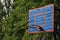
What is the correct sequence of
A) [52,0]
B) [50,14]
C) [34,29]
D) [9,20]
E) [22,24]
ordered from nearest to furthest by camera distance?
[50,14], [34,29], [52,0], [22,24], [9,20]

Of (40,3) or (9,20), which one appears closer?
(40,3)

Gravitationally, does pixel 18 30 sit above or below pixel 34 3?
below

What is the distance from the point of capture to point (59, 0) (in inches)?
686

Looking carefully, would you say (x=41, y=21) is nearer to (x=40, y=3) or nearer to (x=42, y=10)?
(x=42, y=10)

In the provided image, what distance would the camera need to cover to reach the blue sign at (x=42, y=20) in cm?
1340

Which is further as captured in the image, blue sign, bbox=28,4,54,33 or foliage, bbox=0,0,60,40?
foliage, bbox=0,0,60,40

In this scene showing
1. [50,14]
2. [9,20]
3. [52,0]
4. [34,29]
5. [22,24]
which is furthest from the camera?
[9,20]

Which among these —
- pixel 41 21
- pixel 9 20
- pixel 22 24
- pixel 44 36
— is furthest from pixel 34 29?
pixel 9 20

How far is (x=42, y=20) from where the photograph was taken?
1384 cm

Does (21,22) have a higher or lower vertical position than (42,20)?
lower

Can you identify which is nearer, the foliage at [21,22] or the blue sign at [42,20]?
the blue sign at [42,20]

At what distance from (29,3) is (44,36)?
1.94 meters

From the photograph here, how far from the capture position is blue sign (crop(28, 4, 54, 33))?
527 inches

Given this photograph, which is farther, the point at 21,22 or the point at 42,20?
the point at 21,22
